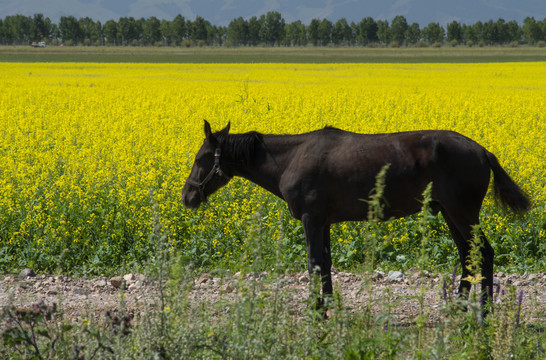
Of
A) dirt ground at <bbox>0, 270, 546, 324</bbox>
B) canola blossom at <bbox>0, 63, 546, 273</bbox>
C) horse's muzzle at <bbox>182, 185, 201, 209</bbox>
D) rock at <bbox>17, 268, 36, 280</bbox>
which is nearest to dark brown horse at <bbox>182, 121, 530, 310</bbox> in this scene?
canola blossom at <bbox>0, 63, 546, 273</bbox>

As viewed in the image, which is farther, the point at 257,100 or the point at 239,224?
the point at 257,100

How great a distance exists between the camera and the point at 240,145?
6.55 metres

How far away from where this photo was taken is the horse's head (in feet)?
21.5

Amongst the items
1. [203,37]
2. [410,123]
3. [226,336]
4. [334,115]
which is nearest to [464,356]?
[226,336]

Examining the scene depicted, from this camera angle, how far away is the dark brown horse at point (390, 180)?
595 centimetres

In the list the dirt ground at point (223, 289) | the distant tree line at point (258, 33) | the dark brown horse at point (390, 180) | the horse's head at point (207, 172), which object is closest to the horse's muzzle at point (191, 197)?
the horse's head at point (207, 172)

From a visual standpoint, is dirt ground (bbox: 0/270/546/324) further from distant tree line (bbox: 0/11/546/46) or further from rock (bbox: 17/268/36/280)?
distant tree line (bbox: 0/11/546/46)

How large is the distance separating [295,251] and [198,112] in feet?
30.1

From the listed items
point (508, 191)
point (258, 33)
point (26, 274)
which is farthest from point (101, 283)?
point (258, 33)

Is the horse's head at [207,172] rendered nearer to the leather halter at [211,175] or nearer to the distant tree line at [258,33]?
the leather halter at [211,175]

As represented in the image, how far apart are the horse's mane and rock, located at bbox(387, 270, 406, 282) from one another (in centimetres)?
202

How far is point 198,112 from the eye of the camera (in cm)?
1677

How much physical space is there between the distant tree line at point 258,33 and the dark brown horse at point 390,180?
161805 mm

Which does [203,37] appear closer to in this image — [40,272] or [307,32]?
[307,32]
